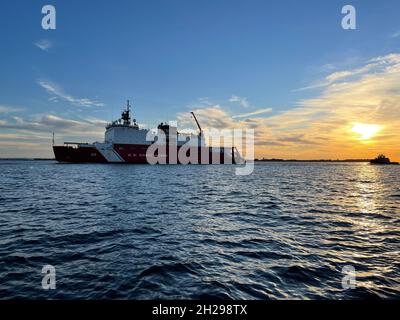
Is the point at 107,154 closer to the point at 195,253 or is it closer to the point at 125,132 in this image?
the point at 125,132

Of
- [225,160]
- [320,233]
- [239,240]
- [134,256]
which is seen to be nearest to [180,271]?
[134,256]

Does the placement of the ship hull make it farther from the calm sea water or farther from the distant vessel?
the calm sea water

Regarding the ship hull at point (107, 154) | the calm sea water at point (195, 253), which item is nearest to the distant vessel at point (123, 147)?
the ship hull at point (107, 154)

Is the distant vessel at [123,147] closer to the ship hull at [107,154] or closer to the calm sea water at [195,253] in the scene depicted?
the ship hull at [107,154]

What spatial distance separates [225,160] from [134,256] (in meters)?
96.9

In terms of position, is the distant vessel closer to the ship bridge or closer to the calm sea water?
the ship bridge

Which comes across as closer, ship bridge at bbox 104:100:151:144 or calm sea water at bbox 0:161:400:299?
calm sea water at bbox 0:161:400:299

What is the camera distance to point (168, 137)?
3268 inches

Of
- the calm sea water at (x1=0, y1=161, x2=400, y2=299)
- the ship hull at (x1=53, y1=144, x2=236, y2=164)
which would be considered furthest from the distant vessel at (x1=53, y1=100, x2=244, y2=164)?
the calm sea water at (x1=0, y1=161, x2=400, y2=299)

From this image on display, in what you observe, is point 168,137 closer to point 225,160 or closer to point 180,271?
point 225,160

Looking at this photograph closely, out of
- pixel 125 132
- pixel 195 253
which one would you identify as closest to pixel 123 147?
pixel 125 132

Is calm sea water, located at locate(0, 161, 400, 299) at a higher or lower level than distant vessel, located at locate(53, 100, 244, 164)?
lower
